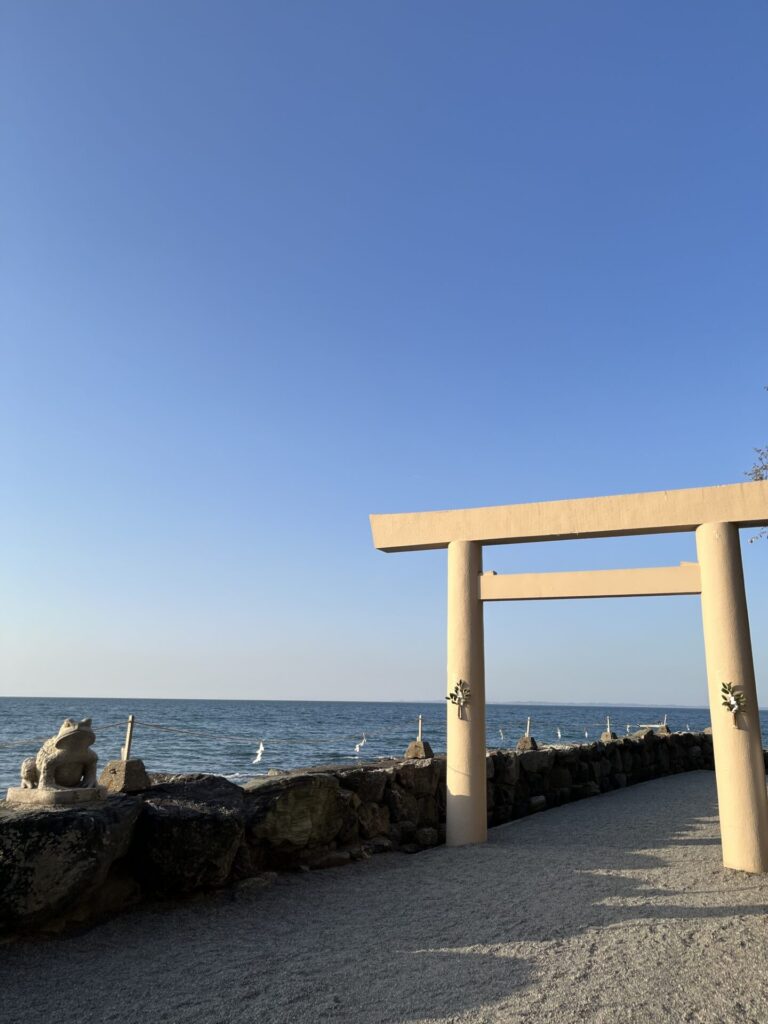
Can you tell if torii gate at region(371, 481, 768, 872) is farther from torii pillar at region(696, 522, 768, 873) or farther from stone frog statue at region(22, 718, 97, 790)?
stone frog statue at region(22, 718, 97, 790)

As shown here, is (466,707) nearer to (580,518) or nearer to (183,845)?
(580,518)

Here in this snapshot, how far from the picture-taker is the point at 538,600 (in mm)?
7543


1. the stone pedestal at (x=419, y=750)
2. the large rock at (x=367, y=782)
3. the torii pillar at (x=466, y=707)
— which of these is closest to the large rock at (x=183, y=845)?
the large rock at (x=367, y=782)

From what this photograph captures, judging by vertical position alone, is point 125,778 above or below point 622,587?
below

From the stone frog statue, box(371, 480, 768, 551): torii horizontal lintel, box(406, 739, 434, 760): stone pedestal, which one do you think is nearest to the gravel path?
the stone frog statue

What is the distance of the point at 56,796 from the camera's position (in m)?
4.75

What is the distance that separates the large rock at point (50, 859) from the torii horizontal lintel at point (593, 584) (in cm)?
457

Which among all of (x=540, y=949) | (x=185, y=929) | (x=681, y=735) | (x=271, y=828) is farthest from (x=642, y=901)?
(x=681, y=735)

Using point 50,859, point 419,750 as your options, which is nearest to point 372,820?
point 419,750

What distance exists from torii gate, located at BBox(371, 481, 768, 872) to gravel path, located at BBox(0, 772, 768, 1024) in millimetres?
863

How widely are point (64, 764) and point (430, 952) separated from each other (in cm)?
290

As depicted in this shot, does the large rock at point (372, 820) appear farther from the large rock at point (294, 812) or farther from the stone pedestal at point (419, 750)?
the stone pedestal at point (419, 750)

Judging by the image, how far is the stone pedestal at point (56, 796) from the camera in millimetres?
4746

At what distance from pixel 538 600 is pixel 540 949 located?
12.5 ft
